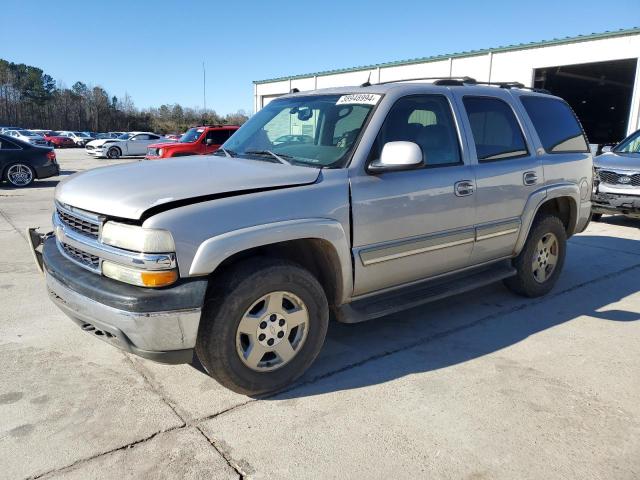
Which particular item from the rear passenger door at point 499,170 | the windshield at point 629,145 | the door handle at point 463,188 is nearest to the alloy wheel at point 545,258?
the rear passenger door at point 499,170

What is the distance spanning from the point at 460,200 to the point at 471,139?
55 centimetres

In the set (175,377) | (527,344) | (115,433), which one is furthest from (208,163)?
(527,344)

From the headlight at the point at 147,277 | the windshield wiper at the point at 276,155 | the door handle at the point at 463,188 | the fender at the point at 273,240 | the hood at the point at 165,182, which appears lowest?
the headlight at the point at 147,277

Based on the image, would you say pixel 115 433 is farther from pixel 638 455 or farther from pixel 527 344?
pixel 527 344

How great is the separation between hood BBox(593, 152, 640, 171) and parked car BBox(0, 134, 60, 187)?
13.8m

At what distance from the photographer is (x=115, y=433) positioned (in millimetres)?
2693

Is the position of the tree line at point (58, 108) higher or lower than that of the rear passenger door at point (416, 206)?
higher

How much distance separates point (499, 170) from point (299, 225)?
81.8 inches

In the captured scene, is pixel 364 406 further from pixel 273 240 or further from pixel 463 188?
pixel 463 188

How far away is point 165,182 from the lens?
2.88 meters

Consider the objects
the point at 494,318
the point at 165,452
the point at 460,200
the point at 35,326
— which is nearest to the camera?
the point at 165,452

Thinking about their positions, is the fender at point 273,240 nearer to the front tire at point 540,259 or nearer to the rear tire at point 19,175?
the front tire at point 540,259

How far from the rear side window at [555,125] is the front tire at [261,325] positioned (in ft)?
9.67

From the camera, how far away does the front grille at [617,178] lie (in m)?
8.20
